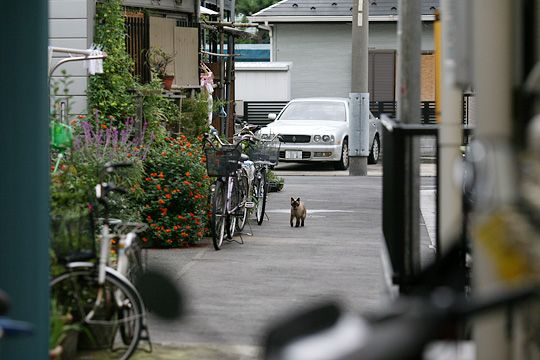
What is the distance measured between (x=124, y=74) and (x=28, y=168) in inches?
423

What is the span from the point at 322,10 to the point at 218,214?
913 inches

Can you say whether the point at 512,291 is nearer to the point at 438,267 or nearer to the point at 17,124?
the point at 438,267

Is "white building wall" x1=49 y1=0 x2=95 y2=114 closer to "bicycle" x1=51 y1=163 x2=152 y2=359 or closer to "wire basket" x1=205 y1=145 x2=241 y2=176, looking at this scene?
"wire basket" x1=205 y1=145 x2=241 y2=176

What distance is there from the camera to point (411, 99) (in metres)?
7.33

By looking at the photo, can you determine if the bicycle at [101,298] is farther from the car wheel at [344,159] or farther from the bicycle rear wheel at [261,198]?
the car wheel at [344,159]

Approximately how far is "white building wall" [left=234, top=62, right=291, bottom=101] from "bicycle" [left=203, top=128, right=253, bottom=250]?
20.9 m

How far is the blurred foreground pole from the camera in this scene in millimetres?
5762

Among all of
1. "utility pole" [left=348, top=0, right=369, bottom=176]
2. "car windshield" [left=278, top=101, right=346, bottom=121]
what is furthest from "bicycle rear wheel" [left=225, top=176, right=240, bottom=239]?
"car windshield" [left=278, top=101, right=346, bottom=121]

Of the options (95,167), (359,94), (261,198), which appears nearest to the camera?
(95,167)

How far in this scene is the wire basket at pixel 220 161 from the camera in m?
12.6

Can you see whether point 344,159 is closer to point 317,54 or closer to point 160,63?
point 160,63

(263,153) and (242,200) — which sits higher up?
(263,153)

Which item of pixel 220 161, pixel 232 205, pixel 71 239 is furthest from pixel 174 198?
pixel 71 239

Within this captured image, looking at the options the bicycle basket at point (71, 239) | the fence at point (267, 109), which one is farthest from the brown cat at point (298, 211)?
the fence at point (267, 109)
